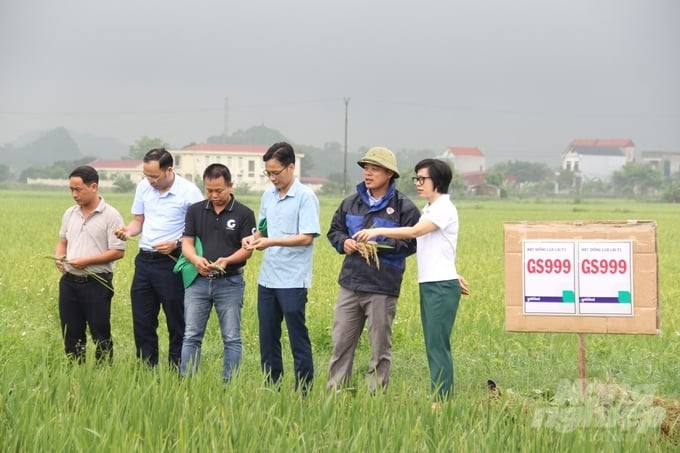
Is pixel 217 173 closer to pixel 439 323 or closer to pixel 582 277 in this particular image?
pixel 439 323

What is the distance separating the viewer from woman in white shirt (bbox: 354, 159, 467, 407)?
620cm

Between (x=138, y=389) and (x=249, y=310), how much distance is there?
5.50 m

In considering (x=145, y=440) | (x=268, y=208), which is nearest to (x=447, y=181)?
(x=268, y=208)

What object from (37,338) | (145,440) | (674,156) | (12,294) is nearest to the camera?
(145,440)

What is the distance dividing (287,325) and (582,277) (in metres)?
1.89

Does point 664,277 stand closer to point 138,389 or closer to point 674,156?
point 138,389

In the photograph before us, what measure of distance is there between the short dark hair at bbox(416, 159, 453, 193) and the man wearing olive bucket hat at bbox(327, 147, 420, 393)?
190mm

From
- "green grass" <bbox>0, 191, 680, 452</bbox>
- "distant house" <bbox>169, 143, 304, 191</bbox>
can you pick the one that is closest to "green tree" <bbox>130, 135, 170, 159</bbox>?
"distant house" <bbox>169, 143, 304, 191</bbox>

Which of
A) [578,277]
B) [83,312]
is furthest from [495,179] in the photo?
[578,277]

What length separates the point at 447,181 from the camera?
634 centimetres

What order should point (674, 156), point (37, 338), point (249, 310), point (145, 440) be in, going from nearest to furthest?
point (145, 440), point (37, 338), point (249, 310), point (674, 156)

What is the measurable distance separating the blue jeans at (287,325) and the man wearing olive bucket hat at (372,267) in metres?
0.23

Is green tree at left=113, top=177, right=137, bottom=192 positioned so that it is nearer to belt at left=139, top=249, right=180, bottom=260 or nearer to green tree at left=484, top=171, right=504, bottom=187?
green tree at left=484, top=171, right=504, bottom=187

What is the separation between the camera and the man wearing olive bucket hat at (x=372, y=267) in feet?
21.0
